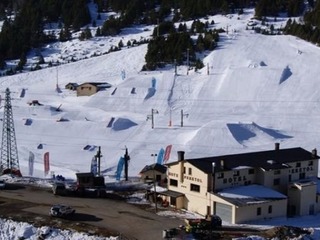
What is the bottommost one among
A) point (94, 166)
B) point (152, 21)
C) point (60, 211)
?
point (94, 166)

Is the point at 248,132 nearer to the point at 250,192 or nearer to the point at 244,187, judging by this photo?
the point at 244,187

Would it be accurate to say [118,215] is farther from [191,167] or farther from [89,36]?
[89,36]

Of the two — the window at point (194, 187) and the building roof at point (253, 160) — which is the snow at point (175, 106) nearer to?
the building roof at point (253, 160)

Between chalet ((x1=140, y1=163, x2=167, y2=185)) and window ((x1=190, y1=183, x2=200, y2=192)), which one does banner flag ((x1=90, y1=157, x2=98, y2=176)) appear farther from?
window ((x1=190, y1=183, x2=200, y2=192))

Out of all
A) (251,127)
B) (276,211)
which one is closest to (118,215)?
(276,211)

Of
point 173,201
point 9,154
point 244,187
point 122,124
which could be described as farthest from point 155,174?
point 122,124

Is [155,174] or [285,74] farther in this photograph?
[285,74]

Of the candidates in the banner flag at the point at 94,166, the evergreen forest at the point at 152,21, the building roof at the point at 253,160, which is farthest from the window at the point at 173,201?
the evergreen forest at the point at 152,21
